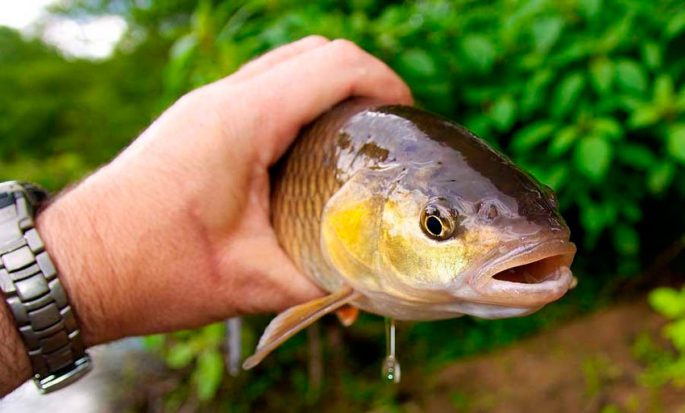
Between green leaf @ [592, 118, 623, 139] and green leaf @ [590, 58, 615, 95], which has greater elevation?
green leaf @ [590, 58, 615, 95]

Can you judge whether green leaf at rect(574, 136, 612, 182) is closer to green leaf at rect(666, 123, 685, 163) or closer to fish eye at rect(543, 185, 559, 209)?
green leaf at rect(666, 123, 685, 163)

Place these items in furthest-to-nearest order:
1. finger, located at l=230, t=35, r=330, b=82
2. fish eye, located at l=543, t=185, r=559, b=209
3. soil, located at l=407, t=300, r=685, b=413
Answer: soil, located at l=407, t=300, r=685, b=413 → finger, located at l=230, t=35, r=330, b=82 → fish eye, located at l=543, t=185, r=559, b=209

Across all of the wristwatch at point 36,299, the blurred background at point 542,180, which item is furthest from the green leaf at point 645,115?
the wristwatch at point 36,299

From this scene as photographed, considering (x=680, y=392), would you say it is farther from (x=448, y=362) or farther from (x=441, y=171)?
(x=441, y=171)

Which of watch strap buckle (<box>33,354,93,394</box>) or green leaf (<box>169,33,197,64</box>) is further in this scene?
green leaf (<box>169,33,197,64</box>)

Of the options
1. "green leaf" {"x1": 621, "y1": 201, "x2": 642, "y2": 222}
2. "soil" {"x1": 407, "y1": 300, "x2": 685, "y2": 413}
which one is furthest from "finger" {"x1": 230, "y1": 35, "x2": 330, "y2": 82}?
"soil" {"x1": 407, "y1": 300, "x2": 685, "y2": 413}

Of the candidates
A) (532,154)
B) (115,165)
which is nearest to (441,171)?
(115,165)
